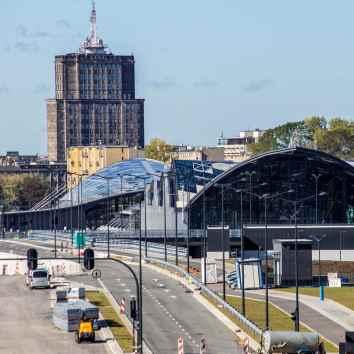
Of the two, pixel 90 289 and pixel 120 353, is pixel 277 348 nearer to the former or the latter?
pixel 120 353

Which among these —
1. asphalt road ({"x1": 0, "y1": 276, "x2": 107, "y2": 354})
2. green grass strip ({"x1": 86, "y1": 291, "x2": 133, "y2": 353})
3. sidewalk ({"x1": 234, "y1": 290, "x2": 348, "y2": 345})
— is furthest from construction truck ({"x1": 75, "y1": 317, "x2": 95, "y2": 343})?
sidewalk ({"x1": 234, "y1": 290, "x2": 348, "y2": 345})

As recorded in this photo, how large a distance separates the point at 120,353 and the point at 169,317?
76.5 feet

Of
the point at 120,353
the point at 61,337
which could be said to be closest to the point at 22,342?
the point at 61,337

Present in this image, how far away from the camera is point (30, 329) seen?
125 m

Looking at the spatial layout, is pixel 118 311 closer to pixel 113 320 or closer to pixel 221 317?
pixel 113 320

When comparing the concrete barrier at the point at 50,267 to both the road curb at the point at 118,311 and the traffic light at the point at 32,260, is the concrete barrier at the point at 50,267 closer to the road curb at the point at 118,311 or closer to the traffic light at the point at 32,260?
the road curb at the point at 118,311

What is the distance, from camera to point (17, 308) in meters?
143

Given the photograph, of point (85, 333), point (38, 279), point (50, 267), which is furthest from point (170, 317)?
point (50, 267)

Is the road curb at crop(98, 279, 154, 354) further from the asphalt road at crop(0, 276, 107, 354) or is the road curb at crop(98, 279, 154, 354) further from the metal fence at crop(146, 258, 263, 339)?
the metal fence at crop(146, 258, 263, 339)

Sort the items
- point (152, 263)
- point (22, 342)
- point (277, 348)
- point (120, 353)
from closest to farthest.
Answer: point (277, 348) < point (120, 353) < point (22, 342) < point (152, 263)

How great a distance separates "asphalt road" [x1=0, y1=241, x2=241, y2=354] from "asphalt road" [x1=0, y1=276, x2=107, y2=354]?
4.65 metres

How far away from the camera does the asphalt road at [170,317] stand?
112 meters

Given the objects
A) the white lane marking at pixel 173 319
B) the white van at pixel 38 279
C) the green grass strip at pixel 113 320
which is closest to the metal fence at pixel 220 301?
the white lane marking at pixel 173 319

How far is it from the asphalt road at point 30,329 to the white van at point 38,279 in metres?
0.73
